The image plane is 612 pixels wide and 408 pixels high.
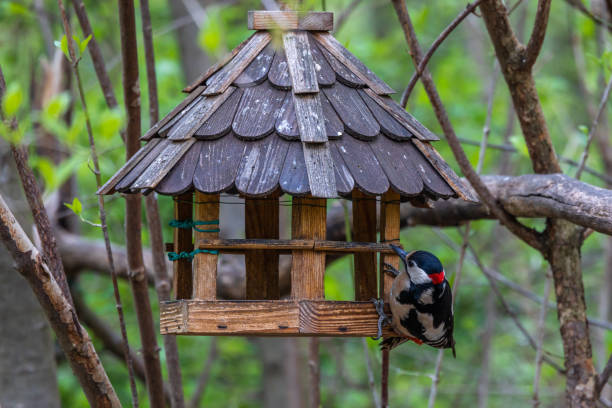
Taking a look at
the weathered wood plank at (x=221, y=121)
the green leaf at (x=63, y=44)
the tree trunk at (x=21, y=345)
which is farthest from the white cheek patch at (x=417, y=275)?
the tree trunk at (x=21, y=345)

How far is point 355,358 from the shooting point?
9.34 metres

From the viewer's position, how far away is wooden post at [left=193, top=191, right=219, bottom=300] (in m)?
2.41

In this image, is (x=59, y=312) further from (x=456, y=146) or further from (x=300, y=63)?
(x=456, y=146)

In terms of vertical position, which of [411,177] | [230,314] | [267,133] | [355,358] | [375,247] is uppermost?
[267,133]

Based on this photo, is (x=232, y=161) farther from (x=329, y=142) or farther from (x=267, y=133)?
(x=329, y=142)

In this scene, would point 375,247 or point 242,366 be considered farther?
point 242,366

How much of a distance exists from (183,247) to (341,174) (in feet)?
2.76

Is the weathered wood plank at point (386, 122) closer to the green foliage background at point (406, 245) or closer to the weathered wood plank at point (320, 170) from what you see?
the weathered wood plank at point (320, 170)

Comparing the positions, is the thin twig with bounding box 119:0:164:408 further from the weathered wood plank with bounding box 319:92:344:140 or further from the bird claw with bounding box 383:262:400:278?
the bird claw with bounding box 383:262:400:278

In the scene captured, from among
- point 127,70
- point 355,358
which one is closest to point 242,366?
point 355,358

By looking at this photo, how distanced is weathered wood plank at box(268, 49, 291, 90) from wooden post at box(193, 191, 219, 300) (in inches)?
18.3

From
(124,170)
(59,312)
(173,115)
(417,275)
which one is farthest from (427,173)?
(59,312)

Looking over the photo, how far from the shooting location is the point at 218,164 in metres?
2.29

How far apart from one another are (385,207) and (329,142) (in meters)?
0.42
